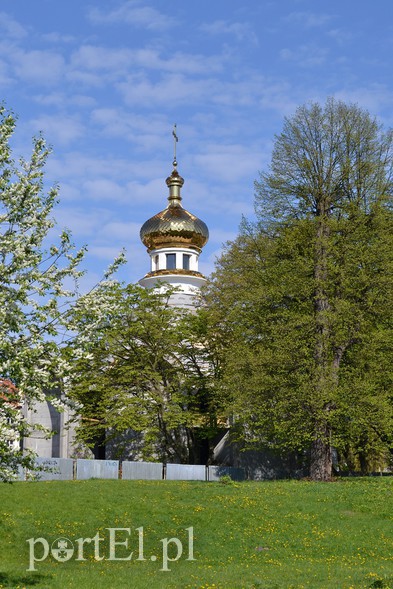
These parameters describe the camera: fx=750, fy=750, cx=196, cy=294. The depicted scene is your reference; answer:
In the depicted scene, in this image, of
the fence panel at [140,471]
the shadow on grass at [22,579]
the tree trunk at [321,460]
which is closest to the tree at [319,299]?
the tree trunk at [321,460]

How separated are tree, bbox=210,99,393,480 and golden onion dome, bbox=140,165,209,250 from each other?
70.4ft

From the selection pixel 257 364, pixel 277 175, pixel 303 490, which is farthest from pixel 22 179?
pixel 277 175

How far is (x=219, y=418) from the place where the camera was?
45.1 m

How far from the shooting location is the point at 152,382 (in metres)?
43.4

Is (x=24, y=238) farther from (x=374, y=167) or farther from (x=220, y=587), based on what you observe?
(x=374, y=167)

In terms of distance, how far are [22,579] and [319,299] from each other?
2111 centimetres

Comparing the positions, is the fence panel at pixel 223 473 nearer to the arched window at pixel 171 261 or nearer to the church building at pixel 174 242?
the church building at pixel 174 242

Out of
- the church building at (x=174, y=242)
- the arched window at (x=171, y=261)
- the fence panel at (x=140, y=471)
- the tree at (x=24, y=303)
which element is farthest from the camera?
the arched window at (x=171, y=261)

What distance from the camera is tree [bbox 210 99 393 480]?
107 feet

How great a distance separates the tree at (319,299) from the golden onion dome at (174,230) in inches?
845

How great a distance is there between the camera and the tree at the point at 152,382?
4184 cm

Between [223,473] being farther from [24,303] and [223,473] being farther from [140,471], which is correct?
[24,303]

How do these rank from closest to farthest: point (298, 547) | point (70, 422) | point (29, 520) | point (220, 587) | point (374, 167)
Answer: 1. point (220, 587)
2. point (298, 547)
3. point (29, 520)
4. point (374, 167)
5. point (70, 422)

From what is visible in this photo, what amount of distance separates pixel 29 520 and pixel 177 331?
21891 mm
